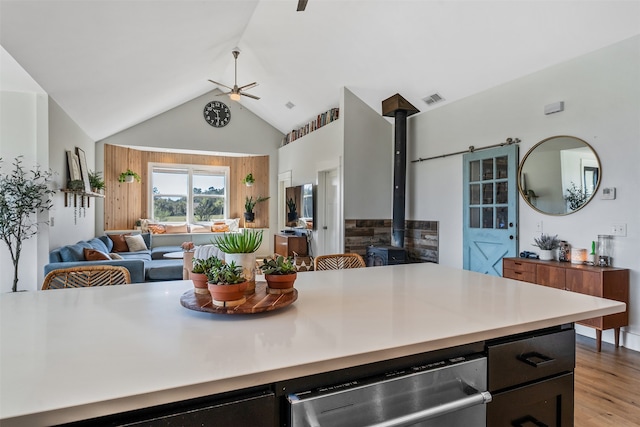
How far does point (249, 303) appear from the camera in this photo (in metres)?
1.14

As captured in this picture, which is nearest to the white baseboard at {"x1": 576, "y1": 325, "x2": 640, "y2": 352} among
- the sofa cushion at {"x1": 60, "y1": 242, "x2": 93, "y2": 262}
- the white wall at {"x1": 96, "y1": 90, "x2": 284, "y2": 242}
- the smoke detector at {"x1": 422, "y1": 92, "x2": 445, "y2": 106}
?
the smoke detector at {"x1": 422, "y1": 92, "x2": 445, "y2": 106}

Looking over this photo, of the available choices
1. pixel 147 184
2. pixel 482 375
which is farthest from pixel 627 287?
pixel 147 184

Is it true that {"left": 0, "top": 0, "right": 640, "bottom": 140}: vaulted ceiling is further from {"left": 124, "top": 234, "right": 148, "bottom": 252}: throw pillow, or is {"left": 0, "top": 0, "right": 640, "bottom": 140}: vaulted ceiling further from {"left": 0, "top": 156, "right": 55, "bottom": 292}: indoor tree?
{"left": 124, "top": 234, "right": 148, "bottom": 252}: throw pillow

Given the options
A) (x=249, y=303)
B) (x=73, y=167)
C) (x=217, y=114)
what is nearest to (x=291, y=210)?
(x=217, y=114)

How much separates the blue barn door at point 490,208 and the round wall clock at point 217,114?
17.9ft

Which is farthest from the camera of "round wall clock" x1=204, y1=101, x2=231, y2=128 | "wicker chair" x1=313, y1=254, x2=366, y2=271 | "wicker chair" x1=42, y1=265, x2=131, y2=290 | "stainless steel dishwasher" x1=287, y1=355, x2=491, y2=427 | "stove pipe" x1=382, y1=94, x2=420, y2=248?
"round wall clock" x1=204, y1=101, x2=231, y2=128

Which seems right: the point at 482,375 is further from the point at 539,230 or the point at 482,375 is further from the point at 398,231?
the point at 398,231

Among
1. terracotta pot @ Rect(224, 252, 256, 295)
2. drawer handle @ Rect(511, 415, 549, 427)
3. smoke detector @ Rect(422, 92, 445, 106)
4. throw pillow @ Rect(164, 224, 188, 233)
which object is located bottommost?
drawer handle @ Rect(511, 415, 549, 427)

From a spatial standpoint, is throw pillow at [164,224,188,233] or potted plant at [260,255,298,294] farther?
throw pillow at [164,224,188,233]

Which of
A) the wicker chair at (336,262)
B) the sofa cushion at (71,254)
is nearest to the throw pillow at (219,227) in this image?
the sofa cushion at (71,254)

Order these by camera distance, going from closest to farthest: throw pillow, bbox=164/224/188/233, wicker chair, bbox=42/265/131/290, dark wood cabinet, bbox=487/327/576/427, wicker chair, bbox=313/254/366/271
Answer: dark wood cabinet, bbox=487/327/576/427, wicker chair, bbox=42/265/131/290, wicker chair, bbox=313/254/366/271, throw pillow, bbox=164/224/188/233

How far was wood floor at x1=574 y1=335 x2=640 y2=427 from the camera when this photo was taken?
81.8 inches

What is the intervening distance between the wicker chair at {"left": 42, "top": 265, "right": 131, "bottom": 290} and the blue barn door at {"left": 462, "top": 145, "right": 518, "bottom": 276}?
12.9ft

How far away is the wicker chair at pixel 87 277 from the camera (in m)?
1.65
